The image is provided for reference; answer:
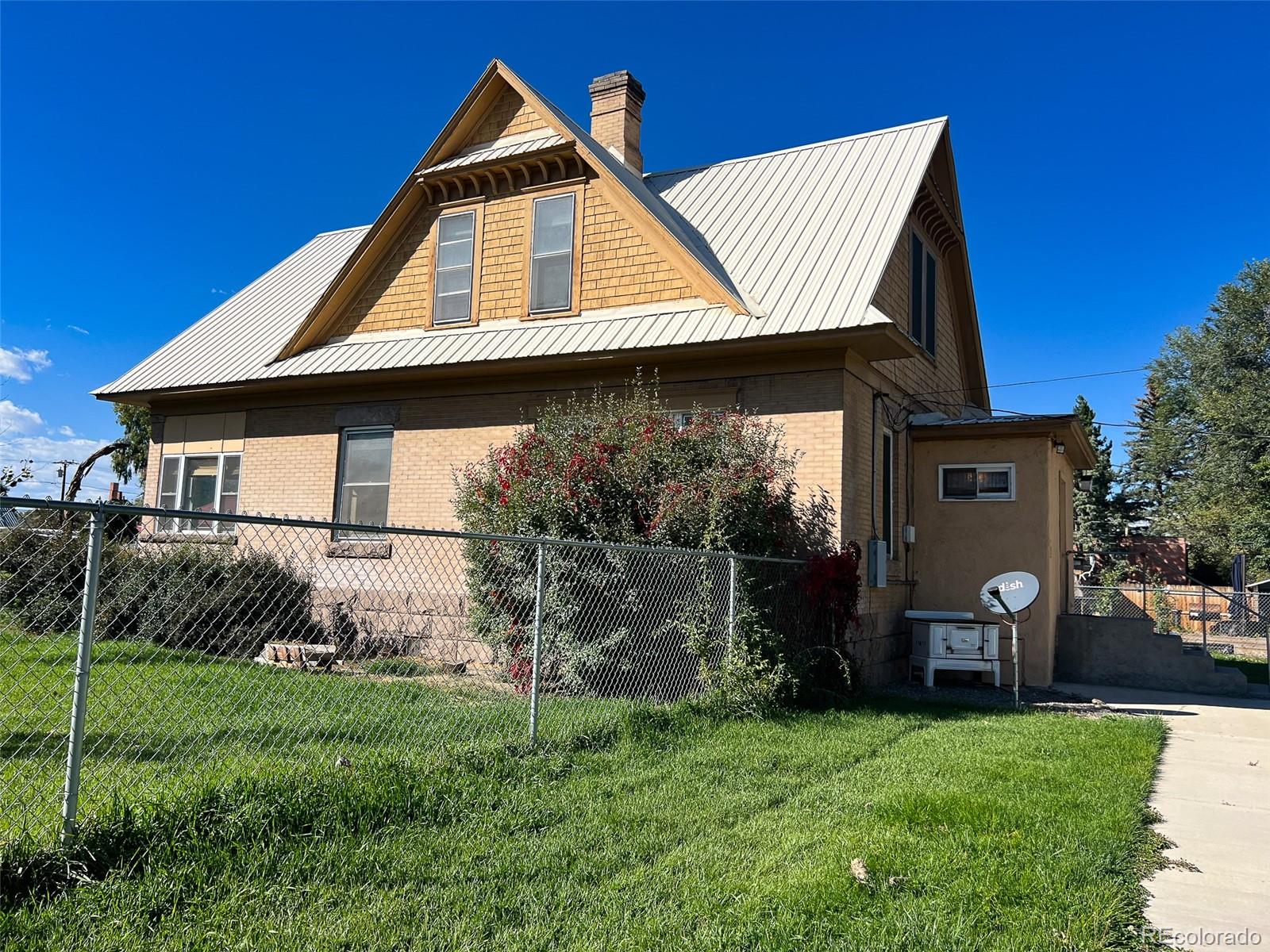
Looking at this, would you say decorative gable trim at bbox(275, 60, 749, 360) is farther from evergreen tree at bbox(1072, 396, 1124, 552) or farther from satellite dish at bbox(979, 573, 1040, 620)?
evergreen tree at bbox(1072, 396, 1124, 552)

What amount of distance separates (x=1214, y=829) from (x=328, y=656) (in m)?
9.00

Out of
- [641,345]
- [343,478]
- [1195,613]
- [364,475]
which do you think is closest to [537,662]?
[641,345]

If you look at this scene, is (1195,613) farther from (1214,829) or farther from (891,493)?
(1214,829)

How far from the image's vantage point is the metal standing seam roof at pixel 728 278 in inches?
462

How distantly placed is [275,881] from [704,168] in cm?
1463

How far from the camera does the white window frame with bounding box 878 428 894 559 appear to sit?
1266 cm

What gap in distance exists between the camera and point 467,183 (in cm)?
1459

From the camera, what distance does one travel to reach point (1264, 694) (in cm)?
1346

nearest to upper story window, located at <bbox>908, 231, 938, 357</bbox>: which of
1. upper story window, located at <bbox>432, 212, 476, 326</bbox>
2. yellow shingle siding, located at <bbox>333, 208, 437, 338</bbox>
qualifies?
upper story window, located at <bbox>432, 212, 476, 326</bbox>

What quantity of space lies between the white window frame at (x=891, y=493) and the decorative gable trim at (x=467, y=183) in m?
3.92

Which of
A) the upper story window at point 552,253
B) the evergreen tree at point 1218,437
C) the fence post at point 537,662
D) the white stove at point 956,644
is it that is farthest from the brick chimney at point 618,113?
the evergreen tree at point 1218,437

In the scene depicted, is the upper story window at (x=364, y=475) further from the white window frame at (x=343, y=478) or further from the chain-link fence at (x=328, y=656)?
the chain-link fence at (x=328, y=656)

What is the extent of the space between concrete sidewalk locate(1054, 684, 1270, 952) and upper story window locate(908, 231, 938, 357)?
6452 mm

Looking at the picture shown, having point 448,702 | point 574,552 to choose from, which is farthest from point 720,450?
point 448,702
